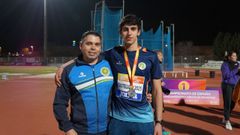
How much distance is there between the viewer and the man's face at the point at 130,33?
387 cm

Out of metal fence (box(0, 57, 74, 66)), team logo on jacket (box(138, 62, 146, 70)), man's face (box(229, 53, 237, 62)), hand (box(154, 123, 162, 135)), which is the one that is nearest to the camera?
team logo on jacket (box(138, 62, 146, 70))

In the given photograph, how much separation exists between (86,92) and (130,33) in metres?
0.72

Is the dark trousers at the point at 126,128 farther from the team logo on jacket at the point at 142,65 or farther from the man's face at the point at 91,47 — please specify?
the man's face at the point at 91,47

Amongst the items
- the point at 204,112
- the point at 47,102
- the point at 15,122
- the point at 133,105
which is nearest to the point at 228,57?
the point at 204,112

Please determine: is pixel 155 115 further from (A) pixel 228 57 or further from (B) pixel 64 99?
(A) pixel 228 57

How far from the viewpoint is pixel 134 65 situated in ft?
12.4

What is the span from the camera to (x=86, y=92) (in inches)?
146

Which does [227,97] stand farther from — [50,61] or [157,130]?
[50,61]

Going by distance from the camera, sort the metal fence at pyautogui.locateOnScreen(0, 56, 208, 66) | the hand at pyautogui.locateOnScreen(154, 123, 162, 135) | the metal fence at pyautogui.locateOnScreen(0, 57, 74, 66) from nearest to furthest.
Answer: the hand at pyautogui.locateOnScreen(154, 123, 162, 135) < the metal fence at pyautogui.locateOnScreen(0, 56, 208, 66) < the metal fence at pyautogui.locateOnScreen(0, 57, 74, 66)

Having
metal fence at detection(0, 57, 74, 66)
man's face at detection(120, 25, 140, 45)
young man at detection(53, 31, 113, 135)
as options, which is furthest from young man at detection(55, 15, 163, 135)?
metal fence at detection(0, 57, 74, 66)

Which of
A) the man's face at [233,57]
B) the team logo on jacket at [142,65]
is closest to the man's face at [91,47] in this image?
the team logo on jacket at [142,65]

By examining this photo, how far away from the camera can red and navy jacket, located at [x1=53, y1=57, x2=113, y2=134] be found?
12.1 ft

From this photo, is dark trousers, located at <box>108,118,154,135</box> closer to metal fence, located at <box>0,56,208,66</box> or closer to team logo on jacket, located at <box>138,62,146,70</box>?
team logo on jacket, located at <box>138,62,146,70</box>

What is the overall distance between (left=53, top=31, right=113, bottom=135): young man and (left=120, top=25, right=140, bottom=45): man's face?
27cm
